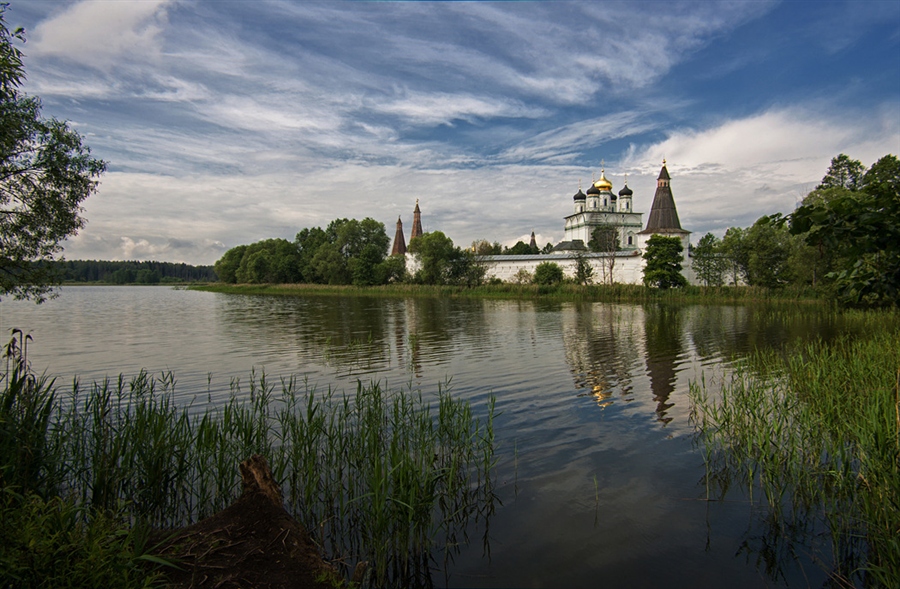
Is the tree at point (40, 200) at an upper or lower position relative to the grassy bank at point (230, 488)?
upper

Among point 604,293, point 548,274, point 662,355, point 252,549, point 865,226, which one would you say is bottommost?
point 662,355

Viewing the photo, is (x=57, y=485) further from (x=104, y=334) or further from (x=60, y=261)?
(x=104, y=334)

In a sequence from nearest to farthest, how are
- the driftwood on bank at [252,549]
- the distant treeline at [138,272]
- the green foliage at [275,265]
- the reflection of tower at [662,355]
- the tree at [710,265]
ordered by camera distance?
the driftwood on bank at [252,549], the reflection of tower at [662,355], the tree at [710,265], the green foliage at [275,265], the distant treeline at [138,272]

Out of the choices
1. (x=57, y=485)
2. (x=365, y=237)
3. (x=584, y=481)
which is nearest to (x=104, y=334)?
(x=57, y=485)

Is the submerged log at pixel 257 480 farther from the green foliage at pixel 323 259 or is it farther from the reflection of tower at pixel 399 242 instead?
the reflection of tower at pixel 399 242

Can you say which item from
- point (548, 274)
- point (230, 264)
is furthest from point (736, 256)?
point (230, 264)

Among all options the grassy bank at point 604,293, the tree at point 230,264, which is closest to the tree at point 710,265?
the grassy bank at point 604,293

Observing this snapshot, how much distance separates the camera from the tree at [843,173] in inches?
1822

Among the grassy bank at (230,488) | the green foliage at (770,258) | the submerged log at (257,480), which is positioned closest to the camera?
the submerged log at (257,480)

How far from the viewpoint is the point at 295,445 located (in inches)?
218

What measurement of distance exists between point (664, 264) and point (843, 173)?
18.0 meters

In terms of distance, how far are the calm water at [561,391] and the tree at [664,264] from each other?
20.8m

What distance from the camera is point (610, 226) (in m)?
77.1

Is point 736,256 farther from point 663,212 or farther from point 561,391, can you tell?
point 561,391
